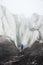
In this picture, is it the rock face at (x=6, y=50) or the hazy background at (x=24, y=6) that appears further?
the hazy background at (x=24, y=6)

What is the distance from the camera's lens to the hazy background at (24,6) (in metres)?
20.7

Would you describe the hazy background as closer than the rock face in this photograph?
No

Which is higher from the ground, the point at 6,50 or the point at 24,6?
the point at 24,6

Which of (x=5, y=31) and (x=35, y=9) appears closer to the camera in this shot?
(x=5, y=31)

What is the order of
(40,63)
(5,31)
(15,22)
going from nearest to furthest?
1. (40,63)
2. (5,31)
3. (15,22)

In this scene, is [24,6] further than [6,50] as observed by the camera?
Yes

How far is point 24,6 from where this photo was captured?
73.3 feet

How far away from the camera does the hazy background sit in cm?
2070

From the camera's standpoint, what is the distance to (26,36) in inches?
760

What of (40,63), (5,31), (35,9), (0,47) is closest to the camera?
(40,63)

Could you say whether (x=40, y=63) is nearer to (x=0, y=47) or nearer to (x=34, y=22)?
(x=0, y=47)

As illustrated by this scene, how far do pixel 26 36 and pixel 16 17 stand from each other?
2113mm

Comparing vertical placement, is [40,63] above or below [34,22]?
above

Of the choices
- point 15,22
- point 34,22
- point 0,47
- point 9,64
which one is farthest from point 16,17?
point 9,64
